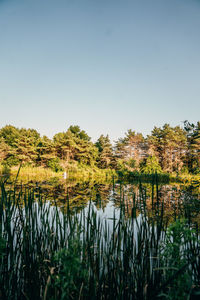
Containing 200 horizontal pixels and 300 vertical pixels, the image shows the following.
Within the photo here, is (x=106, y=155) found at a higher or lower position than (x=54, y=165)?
higher

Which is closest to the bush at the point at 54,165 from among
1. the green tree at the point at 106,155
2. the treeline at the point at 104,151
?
the treeline at the point at 104,151

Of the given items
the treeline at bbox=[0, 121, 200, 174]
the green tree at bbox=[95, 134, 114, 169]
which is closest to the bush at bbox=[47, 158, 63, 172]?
the treeline at bbox=[0, 121, 200, 174]

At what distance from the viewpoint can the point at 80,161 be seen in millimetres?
20781

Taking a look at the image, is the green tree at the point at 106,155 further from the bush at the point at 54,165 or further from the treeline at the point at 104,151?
the bush at the point at 54,165

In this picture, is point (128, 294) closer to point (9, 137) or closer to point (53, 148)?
point (53, 148)

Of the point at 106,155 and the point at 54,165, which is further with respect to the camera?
the point at 106,155

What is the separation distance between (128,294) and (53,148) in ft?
62.1

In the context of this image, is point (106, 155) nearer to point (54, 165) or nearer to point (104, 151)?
point (104, 151)

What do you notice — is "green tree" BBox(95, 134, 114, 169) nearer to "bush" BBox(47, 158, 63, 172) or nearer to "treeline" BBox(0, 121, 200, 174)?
"treeline" BBox(0, 121, 200, 174)

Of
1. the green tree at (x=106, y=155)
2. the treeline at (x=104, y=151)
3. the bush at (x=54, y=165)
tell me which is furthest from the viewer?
the green tree at (x=106, y=155)

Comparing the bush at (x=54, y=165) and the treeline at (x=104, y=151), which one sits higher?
the treeline at (x=104, y=151)

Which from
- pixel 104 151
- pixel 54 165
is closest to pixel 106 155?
pixel 104 151

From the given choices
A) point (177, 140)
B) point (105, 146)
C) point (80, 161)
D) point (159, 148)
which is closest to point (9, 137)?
point (80, 161)

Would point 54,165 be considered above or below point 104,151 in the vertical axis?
below
